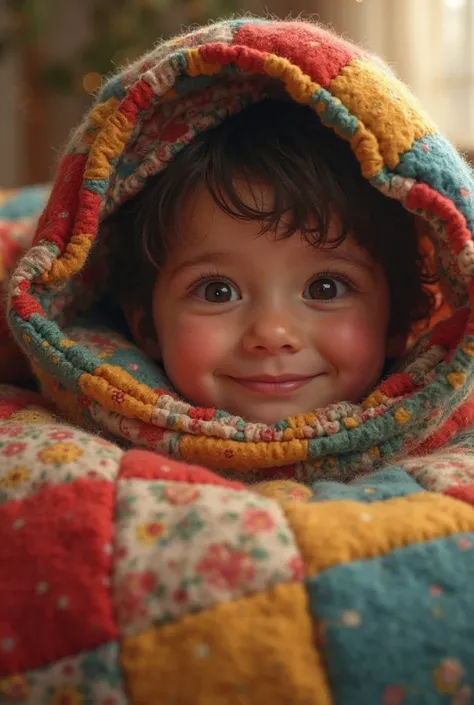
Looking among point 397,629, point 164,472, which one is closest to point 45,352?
point 164,472

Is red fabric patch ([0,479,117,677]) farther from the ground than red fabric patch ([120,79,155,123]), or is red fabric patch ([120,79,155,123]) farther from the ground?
red fabric patch ([120,79,155,123])

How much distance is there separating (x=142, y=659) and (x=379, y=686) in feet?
0.52

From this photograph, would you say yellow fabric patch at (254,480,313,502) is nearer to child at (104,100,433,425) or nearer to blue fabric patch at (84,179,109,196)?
child at (104,100,433,425)

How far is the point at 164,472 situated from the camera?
0.66 meters

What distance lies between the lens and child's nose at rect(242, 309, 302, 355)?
2.78ft

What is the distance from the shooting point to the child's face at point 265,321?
2.86 ft

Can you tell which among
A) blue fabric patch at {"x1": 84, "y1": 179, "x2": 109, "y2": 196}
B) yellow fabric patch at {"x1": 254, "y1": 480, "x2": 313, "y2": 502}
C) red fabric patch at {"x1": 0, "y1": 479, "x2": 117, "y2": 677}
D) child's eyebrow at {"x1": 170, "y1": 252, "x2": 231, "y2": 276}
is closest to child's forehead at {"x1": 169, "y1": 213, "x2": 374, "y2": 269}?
child's eyebrow at {"x1": 170, "y1": 252, "x2": 231, "y2": 276}

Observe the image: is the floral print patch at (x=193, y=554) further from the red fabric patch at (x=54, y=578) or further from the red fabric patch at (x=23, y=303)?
the red fabric patch at (x=23, y=303)

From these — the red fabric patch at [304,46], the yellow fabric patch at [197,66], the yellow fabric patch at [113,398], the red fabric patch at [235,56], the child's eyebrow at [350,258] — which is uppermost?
the red fabric patch at [304,46]

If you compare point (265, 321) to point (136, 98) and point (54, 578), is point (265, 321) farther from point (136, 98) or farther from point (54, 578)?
point (54, 578)

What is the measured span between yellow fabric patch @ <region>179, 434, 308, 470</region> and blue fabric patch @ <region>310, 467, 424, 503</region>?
87 mm

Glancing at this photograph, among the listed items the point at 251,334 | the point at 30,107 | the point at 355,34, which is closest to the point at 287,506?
the point at 251,334

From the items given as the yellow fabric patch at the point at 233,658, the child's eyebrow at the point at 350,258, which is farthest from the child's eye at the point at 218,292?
the yellow fabric patch at the point at 233,658

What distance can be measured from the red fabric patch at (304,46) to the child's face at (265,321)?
169mm
